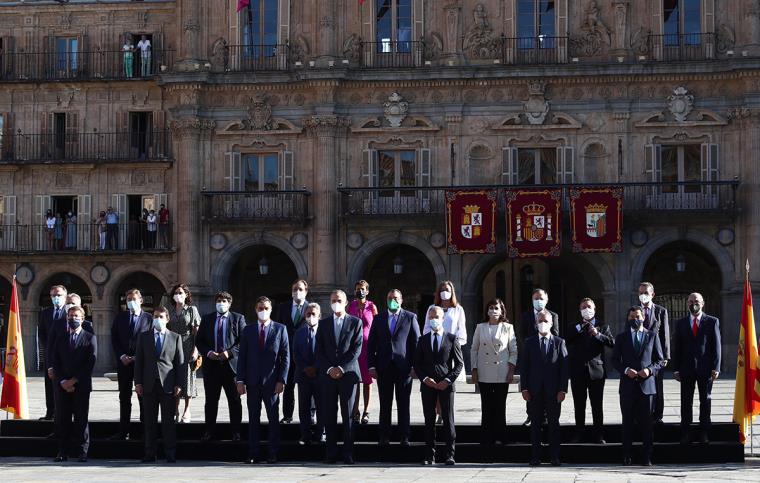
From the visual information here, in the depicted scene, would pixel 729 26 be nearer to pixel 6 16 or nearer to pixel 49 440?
pixel 6 16

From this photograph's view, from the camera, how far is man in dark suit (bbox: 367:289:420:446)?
20797 millimetres

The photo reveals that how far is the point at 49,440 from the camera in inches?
841

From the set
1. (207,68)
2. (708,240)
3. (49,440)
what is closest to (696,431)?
(49,440)

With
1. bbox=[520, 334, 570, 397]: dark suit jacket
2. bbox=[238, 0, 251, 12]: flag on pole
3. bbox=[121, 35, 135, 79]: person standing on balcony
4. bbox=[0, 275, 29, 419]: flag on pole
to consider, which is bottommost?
bbox=[0, 275, 29, 419]: flag on pole

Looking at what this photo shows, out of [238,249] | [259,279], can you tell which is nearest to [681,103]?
[238,249]

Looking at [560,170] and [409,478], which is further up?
[560,170]

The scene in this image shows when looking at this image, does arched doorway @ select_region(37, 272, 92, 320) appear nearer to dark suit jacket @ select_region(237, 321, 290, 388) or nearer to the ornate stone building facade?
the ornate stone building facade

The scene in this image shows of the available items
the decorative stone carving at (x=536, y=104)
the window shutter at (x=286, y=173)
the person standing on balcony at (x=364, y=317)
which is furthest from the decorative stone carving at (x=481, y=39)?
the person standing on balcony at (x=364, y=317)

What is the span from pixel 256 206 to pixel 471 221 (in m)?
6.31

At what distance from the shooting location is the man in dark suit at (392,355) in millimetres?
20797

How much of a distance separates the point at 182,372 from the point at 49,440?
7.11ft

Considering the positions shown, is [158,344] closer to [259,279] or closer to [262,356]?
[262,356]

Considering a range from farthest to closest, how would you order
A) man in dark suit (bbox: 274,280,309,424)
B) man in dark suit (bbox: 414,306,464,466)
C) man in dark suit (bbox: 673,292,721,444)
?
man in dark suit (bbox: 274,280,309,424)
man in dark suit (bbox: 673,292,721,444)
man in dark suit (bbox: 414,306,464,466)

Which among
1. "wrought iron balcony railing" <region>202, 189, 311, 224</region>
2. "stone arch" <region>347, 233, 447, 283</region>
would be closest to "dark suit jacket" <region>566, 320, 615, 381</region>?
"stone arch" <region>347, 233, 447, 283</region>
